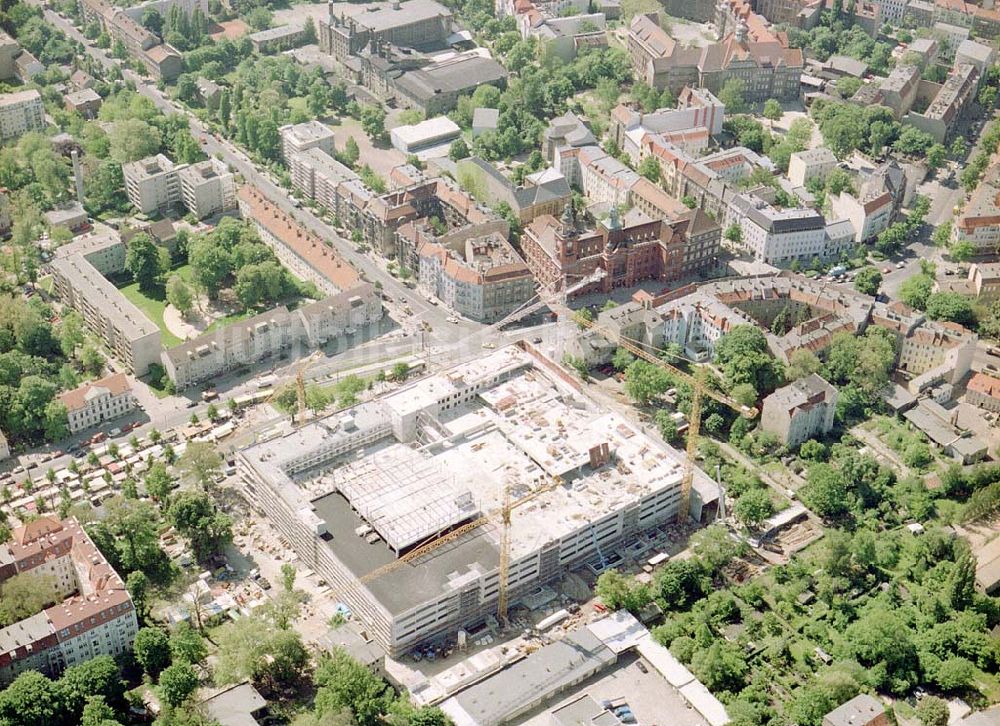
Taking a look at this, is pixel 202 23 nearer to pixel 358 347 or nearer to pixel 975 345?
pixel 358 347

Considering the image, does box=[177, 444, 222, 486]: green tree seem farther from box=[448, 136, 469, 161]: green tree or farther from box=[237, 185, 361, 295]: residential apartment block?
box=[448, 136, 469, 161]: green tree

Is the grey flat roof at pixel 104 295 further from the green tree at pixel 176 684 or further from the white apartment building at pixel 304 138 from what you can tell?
the green tree at pixel 176 684

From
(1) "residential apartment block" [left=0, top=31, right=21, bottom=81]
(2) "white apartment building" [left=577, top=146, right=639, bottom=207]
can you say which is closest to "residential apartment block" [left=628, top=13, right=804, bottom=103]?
(2) "white apartment building" [left=577, top=146, right=639, bottom=207]

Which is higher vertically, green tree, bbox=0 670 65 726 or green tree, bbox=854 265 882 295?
green tree, bbox=854 265 882 295

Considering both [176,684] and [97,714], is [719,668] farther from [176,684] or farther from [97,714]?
[97,714]

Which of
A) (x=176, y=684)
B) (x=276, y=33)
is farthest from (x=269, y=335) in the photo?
(x=276, y=33)

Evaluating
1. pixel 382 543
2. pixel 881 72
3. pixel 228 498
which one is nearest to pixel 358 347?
pixel 228 498

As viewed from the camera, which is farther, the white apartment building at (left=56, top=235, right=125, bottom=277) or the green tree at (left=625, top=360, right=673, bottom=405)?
the white apartment building at (left=56, top=235, right=125, bottom=277)
